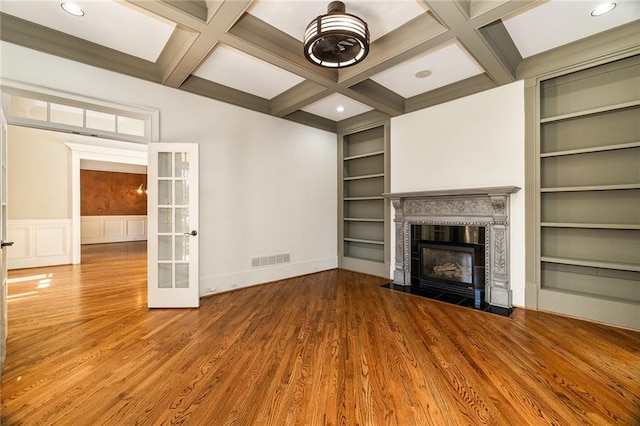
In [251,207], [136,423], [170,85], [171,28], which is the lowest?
[136,423]

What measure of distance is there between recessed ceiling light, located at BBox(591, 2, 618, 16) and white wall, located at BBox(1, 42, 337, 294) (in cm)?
396

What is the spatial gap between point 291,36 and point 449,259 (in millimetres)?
3711

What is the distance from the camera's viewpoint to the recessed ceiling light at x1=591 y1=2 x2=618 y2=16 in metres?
2.52

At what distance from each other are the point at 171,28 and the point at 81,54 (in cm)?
112

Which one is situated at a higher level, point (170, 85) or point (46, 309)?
point (170, 85)

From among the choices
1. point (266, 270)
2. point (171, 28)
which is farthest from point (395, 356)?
point (171, 28)

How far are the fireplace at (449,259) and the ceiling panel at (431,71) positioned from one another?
212 cm

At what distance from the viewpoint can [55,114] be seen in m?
4.93

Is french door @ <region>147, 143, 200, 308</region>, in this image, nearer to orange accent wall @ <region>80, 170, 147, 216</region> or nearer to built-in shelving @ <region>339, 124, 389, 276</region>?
built-in shelving @ <region>339, 124, 389, 276</region>

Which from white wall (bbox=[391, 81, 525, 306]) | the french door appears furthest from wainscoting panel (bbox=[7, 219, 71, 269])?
white wall (bbox=[391, 81, 525, 306])

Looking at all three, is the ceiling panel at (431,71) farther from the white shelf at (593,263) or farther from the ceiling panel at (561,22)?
the white shelf at (593,263)

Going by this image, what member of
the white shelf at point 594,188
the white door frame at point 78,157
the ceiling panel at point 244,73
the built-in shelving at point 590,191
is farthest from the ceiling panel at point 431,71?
the white door frame at point 78,157

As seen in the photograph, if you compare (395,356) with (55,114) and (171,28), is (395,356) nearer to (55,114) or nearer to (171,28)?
(171,28)

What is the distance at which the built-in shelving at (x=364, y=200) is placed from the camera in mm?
5297
